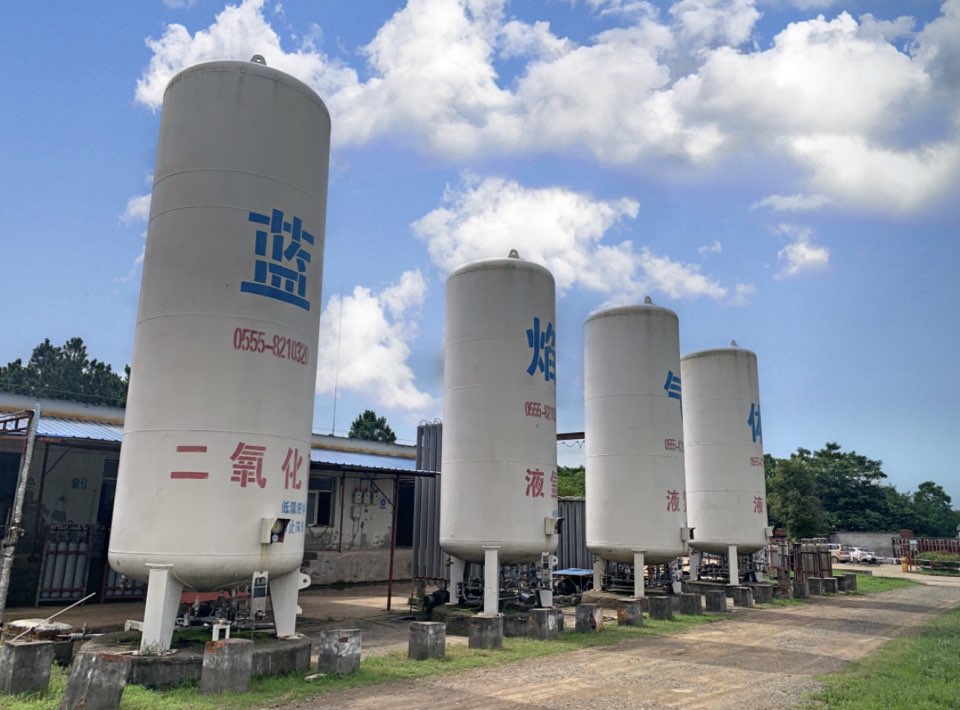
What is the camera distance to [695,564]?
26062 millimetres

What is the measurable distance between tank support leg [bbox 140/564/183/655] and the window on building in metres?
17.7

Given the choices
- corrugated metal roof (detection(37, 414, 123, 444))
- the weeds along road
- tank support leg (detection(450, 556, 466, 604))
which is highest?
corrugated metal roof (detection(37, 414, 123, 444))

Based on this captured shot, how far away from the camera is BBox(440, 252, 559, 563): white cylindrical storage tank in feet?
54.7

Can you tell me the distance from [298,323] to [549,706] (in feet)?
22.9

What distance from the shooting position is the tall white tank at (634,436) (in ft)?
67.2

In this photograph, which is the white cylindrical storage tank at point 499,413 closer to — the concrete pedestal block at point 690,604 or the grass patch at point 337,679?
the grass patch at point 337,679

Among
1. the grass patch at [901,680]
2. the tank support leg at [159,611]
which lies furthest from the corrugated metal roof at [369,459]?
the grass patch at [901,680]

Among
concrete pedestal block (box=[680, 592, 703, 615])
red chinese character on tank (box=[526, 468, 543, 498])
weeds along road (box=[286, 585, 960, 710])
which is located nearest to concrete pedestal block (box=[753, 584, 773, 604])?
weeds along road (box=[286, 585, 960, 710])

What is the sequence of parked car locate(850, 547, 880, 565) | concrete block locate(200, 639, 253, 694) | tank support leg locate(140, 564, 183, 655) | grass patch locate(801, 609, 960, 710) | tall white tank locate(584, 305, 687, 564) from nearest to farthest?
1. concrete block locate(200, 639, 253, 694)
2. grass patch locate(801, 609, 960, 710)
3. tank support leg locate(140, 564, 183, 655)
4. tall white tank locate(584, 305, 687, 564)
5. parked car locate(850, 547, 880, 565)

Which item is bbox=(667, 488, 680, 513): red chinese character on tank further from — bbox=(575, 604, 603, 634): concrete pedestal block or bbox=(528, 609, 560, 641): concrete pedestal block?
bbox=(528, 609, 560, 641): concrete pedestal block

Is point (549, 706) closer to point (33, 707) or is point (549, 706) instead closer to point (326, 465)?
point (33, 707)

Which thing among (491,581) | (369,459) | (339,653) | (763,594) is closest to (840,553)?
(763,594)

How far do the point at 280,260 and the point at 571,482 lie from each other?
43860 millimetres

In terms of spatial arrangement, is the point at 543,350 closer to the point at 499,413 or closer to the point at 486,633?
the point at 499,413
